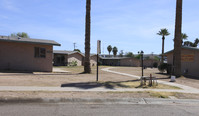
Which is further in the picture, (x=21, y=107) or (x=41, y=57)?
(x=41, y=57)

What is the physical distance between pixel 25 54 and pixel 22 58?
52 cm

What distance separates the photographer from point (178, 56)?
2008cm

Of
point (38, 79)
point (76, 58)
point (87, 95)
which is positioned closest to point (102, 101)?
point (87, 95)

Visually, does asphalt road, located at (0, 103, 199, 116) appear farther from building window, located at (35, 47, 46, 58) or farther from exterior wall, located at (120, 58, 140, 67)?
exterior wall, located at (120, 58, 140, 67)

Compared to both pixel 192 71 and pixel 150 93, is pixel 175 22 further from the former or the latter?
pixel 150 93

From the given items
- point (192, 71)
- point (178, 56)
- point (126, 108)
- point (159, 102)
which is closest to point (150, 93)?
point (159, 102)

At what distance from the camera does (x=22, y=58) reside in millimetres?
19891

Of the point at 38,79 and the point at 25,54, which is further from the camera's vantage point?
the point at 25,54

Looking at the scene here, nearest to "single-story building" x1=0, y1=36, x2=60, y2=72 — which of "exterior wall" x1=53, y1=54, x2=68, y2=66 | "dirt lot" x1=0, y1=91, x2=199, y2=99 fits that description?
"dirt lot" x1=0, y1=91, x2=199, y2=99

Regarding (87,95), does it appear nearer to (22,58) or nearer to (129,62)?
(22,58)

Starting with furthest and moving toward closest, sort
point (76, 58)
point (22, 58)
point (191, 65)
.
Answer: point (76, 58) → point (191, 65) → point (22, 58)

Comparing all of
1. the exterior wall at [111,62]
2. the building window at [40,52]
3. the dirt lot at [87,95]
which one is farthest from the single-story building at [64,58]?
the dirt lot at [87,95]

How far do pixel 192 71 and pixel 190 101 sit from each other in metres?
16.1

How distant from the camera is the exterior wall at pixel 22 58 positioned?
19250 mm
